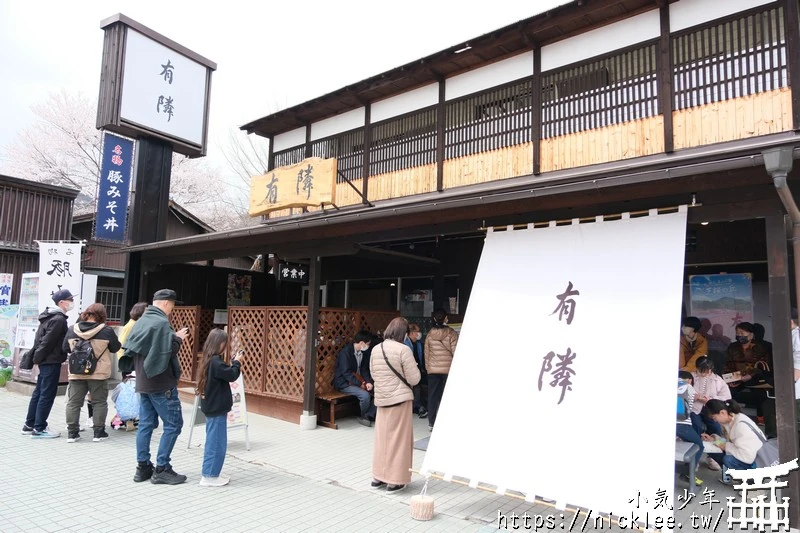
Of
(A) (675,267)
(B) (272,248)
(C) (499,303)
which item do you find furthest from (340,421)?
(A) (675,267)

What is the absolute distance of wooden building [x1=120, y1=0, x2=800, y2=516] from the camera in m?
4.64

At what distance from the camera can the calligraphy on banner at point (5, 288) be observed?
42.3 ft

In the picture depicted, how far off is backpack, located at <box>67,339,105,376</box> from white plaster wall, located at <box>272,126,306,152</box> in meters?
6.84

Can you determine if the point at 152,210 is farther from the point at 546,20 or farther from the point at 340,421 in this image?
the point at 546,20

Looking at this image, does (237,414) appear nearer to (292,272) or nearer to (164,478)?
(164,478)

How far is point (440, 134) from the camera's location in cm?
936

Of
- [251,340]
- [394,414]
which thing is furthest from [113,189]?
[394,414]

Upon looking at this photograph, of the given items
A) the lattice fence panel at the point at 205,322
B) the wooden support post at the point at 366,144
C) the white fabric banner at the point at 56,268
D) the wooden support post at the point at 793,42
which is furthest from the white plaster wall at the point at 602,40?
the white fabric banner at the point at 56,268

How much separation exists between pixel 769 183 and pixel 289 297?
1208 cm

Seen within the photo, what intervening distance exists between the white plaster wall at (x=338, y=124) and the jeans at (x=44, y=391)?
7011 millimetres

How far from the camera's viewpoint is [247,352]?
934cm

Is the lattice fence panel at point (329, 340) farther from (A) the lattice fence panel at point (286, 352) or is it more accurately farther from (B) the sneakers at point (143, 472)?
(B) the sneakers at point (143, 472)

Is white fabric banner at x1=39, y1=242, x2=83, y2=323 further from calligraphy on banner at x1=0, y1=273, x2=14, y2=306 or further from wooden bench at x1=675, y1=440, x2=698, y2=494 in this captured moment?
wooden bench at x1=675, y1=440, x2=698, y2=494

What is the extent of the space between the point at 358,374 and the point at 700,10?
7487 mm
